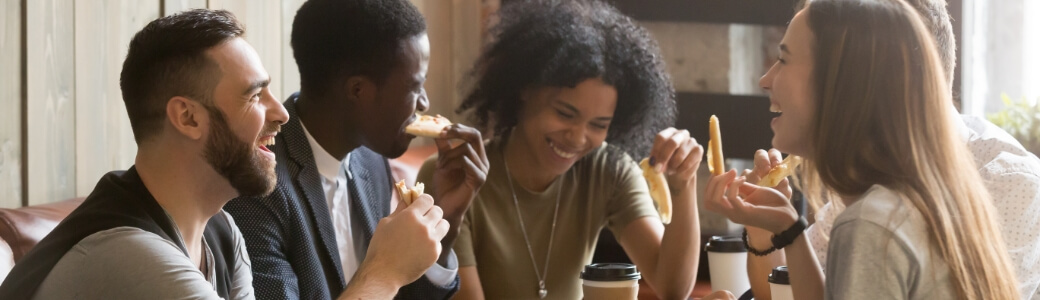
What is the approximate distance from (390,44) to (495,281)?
0.81 metres

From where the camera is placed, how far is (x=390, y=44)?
7.74ft

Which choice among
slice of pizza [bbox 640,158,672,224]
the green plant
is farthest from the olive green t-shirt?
the green plant

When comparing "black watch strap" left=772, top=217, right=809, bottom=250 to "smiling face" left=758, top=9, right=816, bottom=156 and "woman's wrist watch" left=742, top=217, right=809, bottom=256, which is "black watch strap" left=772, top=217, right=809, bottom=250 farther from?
"smiling face" left=758, top=9, right=816, bottom=156

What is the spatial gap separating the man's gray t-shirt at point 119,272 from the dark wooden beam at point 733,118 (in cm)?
307

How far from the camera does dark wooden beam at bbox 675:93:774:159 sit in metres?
4.21

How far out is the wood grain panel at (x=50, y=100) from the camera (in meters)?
2.30

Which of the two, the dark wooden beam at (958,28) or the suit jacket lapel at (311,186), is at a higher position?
the dark wooden beam at (958,28)

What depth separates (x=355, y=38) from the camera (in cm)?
237

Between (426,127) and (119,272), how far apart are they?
3.63 feet

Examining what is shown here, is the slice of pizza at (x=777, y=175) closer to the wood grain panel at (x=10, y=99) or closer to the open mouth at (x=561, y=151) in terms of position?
the open mouth at (x=561, y=151)

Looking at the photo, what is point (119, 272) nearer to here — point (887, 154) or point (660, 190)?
point (887, 154)

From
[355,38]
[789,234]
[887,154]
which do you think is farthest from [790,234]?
[355,38]

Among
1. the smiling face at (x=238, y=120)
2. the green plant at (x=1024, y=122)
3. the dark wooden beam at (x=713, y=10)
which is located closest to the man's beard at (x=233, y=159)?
the smiling face at (x=238, y=120)

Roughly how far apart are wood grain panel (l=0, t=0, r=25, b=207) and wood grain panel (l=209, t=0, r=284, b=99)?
958mm
